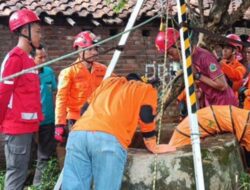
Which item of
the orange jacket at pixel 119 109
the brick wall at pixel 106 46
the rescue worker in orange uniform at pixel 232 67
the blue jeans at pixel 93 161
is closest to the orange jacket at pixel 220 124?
the orange jacket at pixel 119 109

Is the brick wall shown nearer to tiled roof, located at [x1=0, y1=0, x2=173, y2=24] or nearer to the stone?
tiled roof, located at [x1=0, y1=0, x2=173, y2=24]

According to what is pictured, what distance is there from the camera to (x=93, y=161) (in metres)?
3.80

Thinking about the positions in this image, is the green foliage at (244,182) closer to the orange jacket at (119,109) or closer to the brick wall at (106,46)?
the orange jacket at (119,109)

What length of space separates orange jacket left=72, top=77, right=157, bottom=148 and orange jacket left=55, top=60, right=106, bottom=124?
2.13 m

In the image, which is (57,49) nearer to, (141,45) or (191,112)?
(141,45)

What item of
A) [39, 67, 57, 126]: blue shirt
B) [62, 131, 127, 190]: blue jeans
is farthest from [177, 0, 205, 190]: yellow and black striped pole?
[39, 67, 57, 126]: blue shirt

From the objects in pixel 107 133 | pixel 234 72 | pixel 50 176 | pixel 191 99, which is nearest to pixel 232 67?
pixel 234 72

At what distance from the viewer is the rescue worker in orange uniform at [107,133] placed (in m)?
3.76

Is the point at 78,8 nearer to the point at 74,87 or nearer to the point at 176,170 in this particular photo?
the point at 74,87

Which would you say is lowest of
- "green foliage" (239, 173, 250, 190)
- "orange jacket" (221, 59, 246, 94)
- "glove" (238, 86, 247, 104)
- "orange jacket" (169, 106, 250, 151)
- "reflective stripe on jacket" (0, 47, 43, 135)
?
"green foliage" (239, 173, 250, 190)

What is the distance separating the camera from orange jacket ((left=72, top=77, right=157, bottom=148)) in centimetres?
379

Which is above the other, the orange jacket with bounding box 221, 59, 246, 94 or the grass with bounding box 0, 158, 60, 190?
the orange jacket with bounding box 221, 59, 246, 94

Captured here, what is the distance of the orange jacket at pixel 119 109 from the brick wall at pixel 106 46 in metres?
4.97

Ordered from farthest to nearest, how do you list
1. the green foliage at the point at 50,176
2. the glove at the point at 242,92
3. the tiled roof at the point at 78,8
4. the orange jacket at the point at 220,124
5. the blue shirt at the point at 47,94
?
the tiled roof at the point at 78,8
the glove at the point at 242,92
the blue shirt at the point at 47,94
the green foliage at the point at 50,176
the orange jacket at the point at 220,124
